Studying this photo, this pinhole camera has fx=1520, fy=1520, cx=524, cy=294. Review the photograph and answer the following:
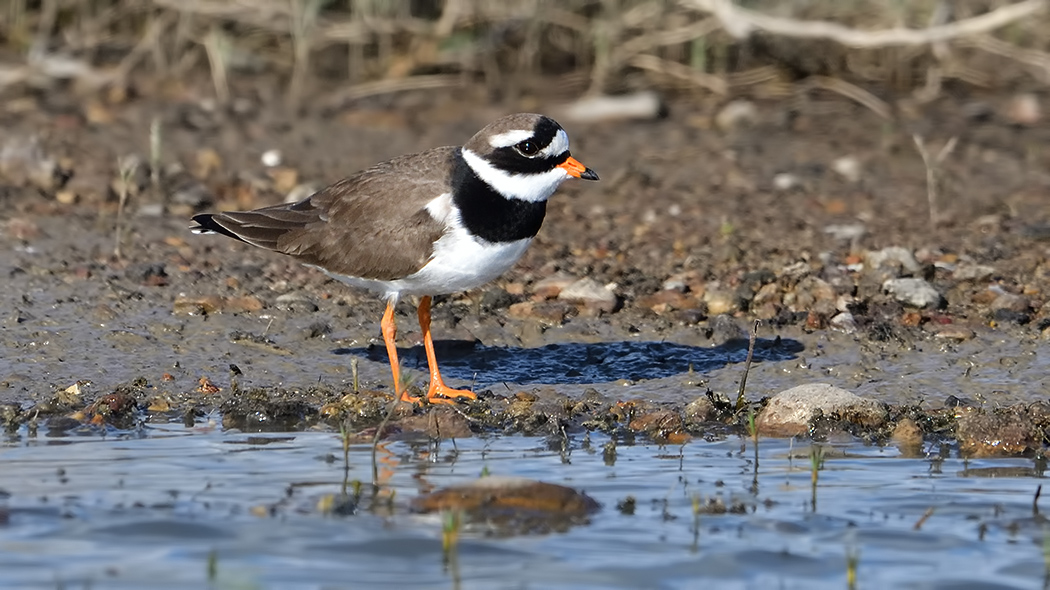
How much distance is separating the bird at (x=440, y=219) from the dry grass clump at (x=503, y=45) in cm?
446

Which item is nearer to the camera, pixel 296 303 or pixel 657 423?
pixel 657 423

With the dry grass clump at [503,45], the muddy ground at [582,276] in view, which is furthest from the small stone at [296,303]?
the dry grass clump at [503,45]

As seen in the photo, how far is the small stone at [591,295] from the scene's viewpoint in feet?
26.5

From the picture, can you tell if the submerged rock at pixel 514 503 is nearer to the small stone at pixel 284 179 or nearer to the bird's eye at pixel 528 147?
the bird's eye at pixel 528 147

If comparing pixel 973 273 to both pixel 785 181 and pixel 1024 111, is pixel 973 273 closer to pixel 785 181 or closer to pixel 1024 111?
pixel 785 181

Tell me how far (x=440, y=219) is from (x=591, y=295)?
5.04 feet

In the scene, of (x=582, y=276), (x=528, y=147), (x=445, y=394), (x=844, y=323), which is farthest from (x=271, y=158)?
(x=844, y=323)

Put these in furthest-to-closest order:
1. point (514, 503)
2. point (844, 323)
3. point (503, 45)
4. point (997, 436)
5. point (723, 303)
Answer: point (503, 45) → point (723, 303) → point (844, 323) → point (997, 436) → point (514, 503)

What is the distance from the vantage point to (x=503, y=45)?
1236 cm

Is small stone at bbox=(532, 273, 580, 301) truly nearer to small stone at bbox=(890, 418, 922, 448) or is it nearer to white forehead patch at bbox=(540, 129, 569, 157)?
white forehead patch at bbox=(540, 129, 569, 157)

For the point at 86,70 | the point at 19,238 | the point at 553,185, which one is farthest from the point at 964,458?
the point at 86,70

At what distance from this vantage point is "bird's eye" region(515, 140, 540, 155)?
696 centimetres

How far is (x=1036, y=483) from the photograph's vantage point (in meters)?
5.62

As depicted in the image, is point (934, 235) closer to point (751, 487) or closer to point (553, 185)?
point (553, 185)
